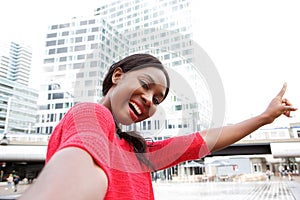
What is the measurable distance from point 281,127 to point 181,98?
36.5 meters

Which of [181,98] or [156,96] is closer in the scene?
[156,96]

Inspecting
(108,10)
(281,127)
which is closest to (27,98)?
(281,127)

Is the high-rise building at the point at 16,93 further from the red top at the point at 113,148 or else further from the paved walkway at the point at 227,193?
the red top at the point at 113,148

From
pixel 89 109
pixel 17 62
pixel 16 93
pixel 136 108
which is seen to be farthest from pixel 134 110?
pixel 17 62

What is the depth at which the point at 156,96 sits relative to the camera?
83cm

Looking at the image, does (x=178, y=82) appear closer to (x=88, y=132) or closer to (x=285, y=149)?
(x=88, y=132)

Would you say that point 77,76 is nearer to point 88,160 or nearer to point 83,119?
point 83,119

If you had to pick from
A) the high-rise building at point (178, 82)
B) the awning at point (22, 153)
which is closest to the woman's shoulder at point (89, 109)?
the high-rise building at point (178, 82)

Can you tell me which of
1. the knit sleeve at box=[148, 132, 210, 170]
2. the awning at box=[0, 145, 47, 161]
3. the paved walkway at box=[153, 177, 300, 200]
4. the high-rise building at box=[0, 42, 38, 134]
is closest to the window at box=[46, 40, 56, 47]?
the awning at box=[0, 145, 47, 161]

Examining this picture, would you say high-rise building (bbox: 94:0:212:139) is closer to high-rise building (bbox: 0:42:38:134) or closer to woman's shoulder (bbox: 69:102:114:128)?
woman's shoulder (bbox: 69:102:114:128)

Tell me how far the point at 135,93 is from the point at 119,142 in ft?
0.54

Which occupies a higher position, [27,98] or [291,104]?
[27,98]

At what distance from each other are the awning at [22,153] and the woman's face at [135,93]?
2300 centimetres

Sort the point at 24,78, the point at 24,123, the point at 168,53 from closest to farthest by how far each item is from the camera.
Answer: the point at 168,53 < the point at 24,123 < the point at 24,78
